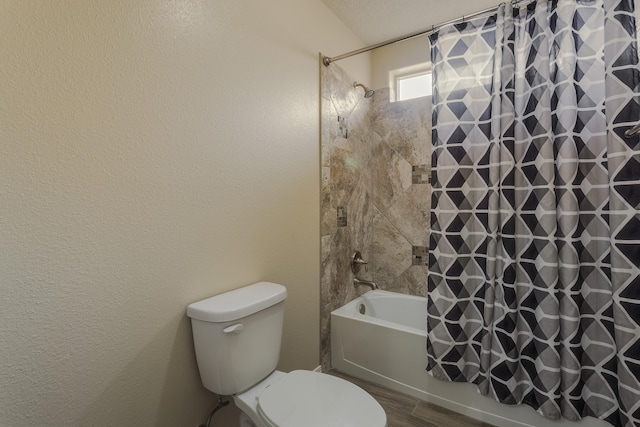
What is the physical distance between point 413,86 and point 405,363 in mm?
2128

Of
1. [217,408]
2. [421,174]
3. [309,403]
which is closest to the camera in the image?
[309,403]

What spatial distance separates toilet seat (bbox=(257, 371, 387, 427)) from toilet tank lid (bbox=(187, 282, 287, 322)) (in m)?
0.32

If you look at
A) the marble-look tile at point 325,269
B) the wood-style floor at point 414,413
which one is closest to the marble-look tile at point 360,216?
the marble-look tile at point 325,269

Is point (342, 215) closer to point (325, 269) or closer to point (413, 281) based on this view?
point (325, 269)

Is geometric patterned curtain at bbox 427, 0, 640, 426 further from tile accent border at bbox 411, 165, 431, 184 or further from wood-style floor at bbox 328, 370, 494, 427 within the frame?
tile accent border at bbox 411, 165, 431, 184

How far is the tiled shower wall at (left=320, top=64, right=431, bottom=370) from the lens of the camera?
2.00 meters

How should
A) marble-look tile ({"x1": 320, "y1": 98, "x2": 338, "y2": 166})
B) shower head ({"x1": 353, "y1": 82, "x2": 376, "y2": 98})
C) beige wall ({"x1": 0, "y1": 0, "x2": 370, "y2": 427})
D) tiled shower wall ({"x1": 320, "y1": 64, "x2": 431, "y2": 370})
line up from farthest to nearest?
shower head ({"x1": 353, "y1": 82, "x2": 376, "y2": 98}) < tiled shower wall ({"x1": 320, "y1": 64, "x2": 431, "y2": 370}) < marble-look tile ({"x1": 320, "y1": 98, "x2": 338, "y2": 166}) < beige wall ({"x1": 0, "y1": 0, "x2": 370, "y2": 427})

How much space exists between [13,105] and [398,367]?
2119mm

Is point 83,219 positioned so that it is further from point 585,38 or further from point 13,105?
point 585,38

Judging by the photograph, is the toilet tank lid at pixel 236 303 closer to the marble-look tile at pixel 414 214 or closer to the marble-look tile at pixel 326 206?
the marble-look tile at pixel 326 206

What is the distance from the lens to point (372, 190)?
2.56 metres

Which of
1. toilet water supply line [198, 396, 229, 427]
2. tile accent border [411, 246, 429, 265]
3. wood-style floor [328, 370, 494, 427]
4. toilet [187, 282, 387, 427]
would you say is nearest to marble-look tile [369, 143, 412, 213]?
tile accent border [411, 246, 429, 265]

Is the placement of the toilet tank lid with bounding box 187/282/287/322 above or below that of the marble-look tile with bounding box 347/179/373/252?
below

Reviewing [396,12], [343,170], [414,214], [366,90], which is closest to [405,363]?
[414,214]
